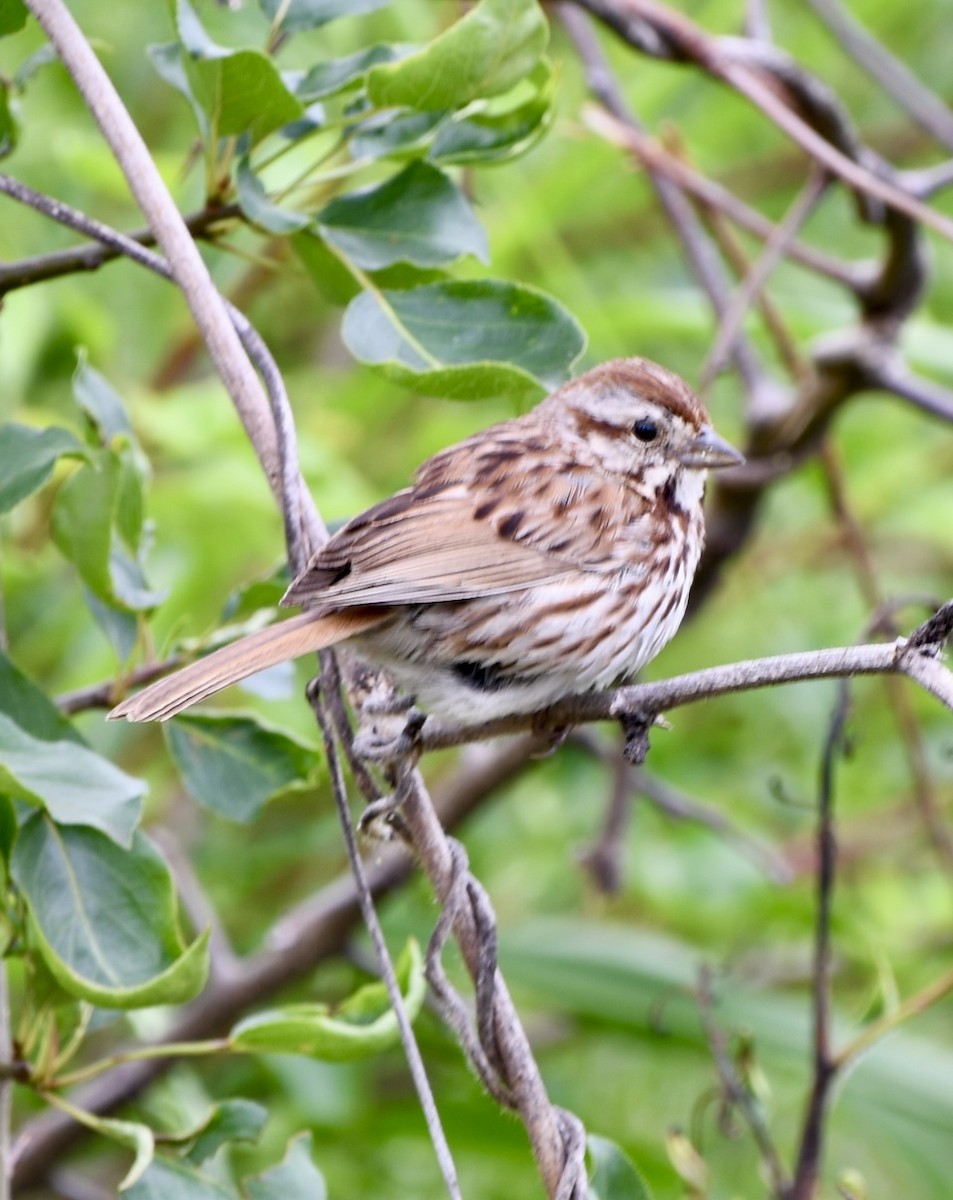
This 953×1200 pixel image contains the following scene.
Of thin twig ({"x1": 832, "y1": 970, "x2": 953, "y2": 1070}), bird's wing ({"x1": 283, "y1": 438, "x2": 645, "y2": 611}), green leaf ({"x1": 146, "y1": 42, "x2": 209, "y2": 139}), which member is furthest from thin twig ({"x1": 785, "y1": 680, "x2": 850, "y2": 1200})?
green leaf ({"x1": 146, "y1": 42, "x2": 209, "y2": 139})

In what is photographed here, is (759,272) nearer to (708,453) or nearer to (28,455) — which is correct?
(708,453)

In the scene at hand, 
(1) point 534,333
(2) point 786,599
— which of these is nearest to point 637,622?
(1) point 534,333

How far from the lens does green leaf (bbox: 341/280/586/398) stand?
6.07 ft

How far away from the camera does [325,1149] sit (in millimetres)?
3293

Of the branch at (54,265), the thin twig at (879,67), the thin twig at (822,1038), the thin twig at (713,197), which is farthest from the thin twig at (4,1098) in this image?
the thin twig at (879,67)

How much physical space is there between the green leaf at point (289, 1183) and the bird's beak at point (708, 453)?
1.06 meters

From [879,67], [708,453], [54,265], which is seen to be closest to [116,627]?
[54,265]

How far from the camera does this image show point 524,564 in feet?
7.06

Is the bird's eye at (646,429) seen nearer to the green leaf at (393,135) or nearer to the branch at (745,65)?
the branch at (745,65)

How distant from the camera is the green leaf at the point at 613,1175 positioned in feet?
5.55

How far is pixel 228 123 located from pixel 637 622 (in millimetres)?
787

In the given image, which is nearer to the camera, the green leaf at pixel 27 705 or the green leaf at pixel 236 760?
the green leaf at pixel 27 705

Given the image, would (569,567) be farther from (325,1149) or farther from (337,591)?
(325,1149)

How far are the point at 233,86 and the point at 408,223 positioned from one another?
0.27 m
